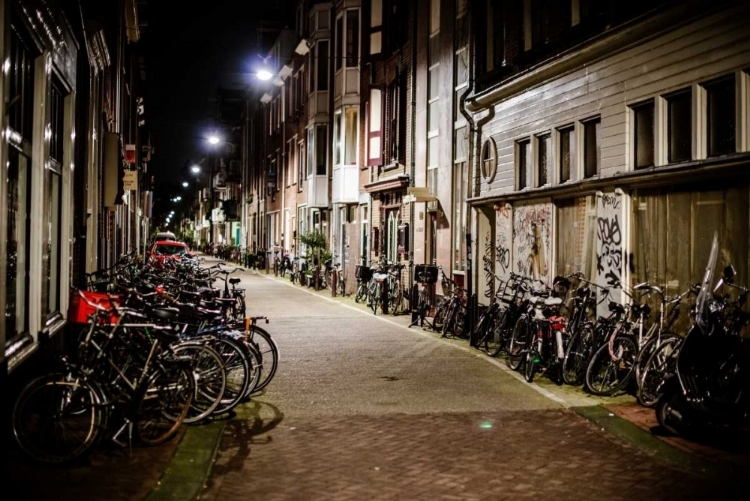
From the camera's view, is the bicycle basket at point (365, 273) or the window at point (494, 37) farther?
the bicycle basket at point (365, 273)

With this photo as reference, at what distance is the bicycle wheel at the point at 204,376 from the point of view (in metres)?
7.66

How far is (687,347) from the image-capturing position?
772 cm

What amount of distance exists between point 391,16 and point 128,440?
63.2 ft

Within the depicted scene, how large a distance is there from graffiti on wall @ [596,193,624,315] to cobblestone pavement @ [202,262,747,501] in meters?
2.09

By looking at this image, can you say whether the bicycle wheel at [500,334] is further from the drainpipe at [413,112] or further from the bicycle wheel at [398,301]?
the drainpipe at [413,112]

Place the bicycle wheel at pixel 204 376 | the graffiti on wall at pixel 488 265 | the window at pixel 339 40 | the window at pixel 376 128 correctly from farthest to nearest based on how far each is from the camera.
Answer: the window at pixel 339 40 < the window at pixel 376 128 < the graffiti on wall at pixel 488 265 < the bicycle wheel at pixel 204 376

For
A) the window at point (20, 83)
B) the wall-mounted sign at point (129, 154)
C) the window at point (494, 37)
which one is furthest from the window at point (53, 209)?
the wall-mounted sign at point (129, 154)

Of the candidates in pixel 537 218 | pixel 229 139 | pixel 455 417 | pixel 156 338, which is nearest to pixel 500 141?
pixel 537 218

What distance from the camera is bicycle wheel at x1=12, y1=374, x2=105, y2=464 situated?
6129mm

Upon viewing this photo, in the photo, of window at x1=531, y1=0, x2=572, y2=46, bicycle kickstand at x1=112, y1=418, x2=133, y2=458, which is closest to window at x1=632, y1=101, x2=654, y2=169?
window at x1=531, y1=0, x2=572, y2=46

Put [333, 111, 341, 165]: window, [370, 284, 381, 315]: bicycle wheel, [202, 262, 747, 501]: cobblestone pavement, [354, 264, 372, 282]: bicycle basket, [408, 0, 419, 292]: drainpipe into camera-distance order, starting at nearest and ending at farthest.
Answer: [202, 262, 747, 501]: cobblestone pavement
[370, 284, 381, 315]: bicycle wheel
[408, 0, 419, 292]: drainpipe
[354, 264, 372, 282]: bicycle basket
[333, 111, 341, 165]: window

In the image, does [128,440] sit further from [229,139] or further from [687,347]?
[229,139]

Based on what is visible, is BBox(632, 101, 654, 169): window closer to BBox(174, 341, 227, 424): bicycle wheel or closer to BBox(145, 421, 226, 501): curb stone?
BBox(174, 341, 227, 424): bicycle wheel

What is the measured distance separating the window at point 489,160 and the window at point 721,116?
21.2 ft
